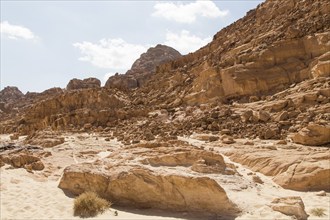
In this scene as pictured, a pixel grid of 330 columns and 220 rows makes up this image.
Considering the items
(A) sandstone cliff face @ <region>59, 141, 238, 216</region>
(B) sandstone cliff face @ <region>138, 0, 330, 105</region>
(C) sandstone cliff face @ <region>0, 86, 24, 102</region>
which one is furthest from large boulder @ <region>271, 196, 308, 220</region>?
(C) sandstone cliff face @ <region>0, 86, 24, 102</region>

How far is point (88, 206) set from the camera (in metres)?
7.98

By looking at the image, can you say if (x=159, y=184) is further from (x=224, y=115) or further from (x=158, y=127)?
(x=158, y=127)

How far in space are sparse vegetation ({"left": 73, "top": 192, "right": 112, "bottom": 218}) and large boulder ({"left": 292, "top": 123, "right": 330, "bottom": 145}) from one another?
9.89m

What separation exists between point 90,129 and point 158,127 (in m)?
8.80

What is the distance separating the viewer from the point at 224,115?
23297 millimetres

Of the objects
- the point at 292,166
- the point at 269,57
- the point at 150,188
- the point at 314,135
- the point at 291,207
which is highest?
the point at 269,57

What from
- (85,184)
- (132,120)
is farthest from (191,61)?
(85,184)

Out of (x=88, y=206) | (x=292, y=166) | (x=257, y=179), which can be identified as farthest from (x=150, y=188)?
(x=292, y=166)

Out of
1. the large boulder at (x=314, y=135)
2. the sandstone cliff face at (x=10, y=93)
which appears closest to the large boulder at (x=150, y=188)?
the large boulder at (x=314, y=135)

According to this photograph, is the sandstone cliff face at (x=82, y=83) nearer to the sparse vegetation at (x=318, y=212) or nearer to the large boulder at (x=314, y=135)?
the large boulder at (x=314, y=135)

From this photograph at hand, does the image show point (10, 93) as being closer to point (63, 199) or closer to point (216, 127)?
point (216, 127)

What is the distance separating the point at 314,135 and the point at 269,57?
547 inches

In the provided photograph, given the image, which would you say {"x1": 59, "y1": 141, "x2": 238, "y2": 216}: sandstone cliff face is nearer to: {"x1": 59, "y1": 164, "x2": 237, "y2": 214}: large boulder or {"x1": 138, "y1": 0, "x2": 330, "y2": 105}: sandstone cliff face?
{"x1": 59, "y1": 164, "x2": 237, "y2": 214}: large boulder

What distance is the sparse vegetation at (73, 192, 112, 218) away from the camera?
25.9 ft
